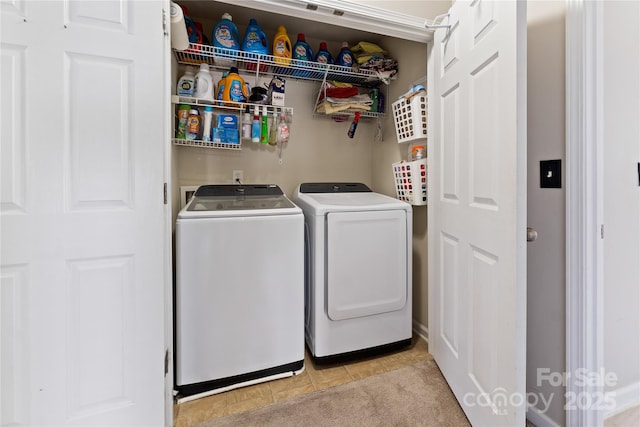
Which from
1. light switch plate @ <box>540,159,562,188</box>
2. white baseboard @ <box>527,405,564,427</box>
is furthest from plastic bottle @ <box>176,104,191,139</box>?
white baseboard @ <box>527,405,564,427</box>

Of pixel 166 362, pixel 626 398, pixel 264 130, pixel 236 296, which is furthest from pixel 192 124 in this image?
pixel 626 398

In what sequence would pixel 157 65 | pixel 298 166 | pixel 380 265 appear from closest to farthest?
pixel 157 65 < pixel 380 265 < pixel 298 166

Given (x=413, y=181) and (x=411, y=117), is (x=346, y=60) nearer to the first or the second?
(x=411, y=117)

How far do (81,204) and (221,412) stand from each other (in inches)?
42.7

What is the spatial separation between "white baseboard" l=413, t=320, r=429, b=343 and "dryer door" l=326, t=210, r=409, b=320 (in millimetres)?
396

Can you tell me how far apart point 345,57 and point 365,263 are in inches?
61.6

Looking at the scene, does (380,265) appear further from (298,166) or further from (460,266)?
(298,166)

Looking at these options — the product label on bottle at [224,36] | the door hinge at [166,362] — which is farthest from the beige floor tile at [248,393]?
the product label on bottle at [224,36]

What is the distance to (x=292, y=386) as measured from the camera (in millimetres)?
1492

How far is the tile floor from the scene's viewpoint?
132 cm

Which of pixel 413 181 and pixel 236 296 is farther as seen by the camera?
pixel 413 181

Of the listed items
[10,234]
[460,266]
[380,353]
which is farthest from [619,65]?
[10,234]

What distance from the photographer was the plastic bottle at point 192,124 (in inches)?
71.7

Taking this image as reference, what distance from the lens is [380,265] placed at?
169cm
